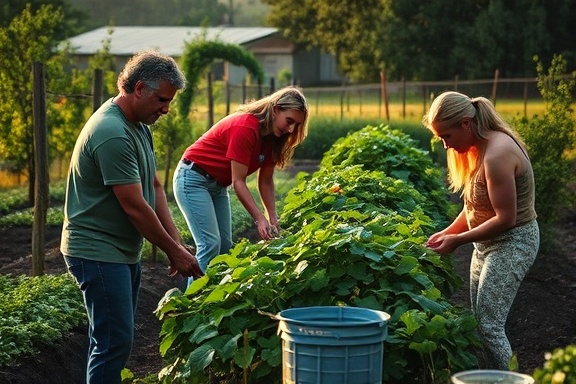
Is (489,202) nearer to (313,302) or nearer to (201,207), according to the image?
(313,302)

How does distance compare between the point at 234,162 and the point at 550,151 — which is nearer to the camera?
the point at 234,162

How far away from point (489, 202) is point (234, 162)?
6.68 ft

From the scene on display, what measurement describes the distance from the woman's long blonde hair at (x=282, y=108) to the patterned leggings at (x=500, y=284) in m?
1.81

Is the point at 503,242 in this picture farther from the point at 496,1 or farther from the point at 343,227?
the point at 496,1

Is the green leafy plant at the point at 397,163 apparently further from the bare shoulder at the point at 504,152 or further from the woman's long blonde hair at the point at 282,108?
the bare shoulder at the point at 504,152

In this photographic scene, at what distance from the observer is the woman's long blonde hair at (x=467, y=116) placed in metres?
6.04

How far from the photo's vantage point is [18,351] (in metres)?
6.99

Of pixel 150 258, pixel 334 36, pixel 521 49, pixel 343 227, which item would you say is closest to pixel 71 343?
pixel 343 227

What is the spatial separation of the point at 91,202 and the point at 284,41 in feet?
201

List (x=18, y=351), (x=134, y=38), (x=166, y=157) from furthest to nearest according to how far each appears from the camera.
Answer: (x=134, y=38) → (x=166, y=157) → (x=18, y=351)

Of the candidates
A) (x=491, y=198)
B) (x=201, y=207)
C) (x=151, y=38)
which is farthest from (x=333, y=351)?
(x=151, y=38)

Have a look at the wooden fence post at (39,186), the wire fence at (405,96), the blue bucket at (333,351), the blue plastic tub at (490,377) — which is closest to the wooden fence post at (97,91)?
the wooden fence post at (39,186)

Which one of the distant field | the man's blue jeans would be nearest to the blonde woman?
the man's blue jeans

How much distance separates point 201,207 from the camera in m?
7.80
